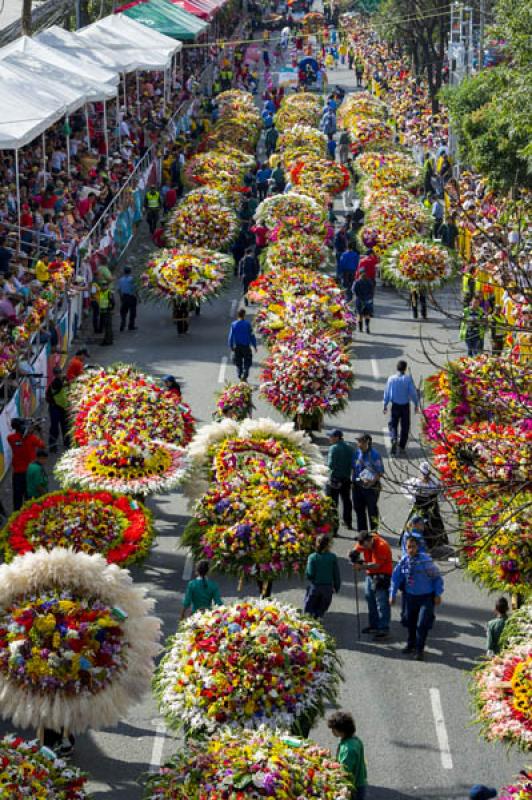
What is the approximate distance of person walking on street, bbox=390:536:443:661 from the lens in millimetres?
14930

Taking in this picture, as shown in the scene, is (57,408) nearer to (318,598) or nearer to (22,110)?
(318,598)

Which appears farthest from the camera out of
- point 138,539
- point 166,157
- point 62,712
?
point 166,157

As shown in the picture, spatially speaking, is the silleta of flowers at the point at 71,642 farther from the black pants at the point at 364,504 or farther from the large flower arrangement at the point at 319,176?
the large flower arrangement at the point at 319,176

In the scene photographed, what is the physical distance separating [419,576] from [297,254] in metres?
14.3

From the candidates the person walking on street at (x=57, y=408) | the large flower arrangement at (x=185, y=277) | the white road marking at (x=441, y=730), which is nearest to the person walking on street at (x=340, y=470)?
the person walking on street at (x=57, y=408)

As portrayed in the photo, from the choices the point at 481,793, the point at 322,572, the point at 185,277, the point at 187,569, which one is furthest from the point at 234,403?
the point at 481,793

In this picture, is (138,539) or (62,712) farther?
(138,539)

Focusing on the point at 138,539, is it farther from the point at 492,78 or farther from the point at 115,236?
the point at 492,78

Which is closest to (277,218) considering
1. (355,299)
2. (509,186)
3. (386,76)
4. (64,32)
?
(355,299)

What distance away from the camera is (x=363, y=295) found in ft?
91.5

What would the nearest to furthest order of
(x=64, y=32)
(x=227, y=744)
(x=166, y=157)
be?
(x=227, y=744) < (x=64, y=32) < (x=166, y=157)

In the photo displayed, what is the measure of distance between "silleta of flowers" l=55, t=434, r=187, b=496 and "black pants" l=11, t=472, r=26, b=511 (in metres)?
1.31

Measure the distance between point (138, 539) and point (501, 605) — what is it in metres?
3.77

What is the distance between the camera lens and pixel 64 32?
38188 mm
